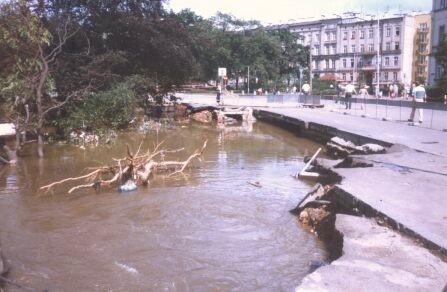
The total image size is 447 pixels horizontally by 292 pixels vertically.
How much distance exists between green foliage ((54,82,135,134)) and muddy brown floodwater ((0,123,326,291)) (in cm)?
585

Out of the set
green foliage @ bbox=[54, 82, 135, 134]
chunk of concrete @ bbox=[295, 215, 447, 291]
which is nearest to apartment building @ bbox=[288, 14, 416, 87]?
green foliage @ bbox=[54, 82, 135, 134]

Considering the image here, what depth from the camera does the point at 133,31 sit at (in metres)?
25.2

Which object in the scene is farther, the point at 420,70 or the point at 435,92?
the point at 420,70

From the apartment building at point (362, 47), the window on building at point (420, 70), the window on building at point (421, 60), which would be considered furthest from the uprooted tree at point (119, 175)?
the window on building at point (421, 60)

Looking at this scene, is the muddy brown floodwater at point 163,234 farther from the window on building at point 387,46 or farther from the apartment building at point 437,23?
the window on building at point 387,46

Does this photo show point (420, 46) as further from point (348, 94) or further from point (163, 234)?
point (163, 234)

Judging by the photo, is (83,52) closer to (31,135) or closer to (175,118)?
(31,135)

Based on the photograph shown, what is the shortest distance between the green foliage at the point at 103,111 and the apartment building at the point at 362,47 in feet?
232

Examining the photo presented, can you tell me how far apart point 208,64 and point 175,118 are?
39152 millimetres

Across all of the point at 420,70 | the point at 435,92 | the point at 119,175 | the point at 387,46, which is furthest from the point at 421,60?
the point at 119,175

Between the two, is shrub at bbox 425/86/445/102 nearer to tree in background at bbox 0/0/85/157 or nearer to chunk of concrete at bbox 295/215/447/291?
tree in background at bbox 0/0/85/157

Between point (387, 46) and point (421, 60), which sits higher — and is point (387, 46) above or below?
above

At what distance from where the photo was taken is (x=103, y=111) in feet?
72.2

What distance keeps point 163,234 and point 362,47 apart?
99234mm
